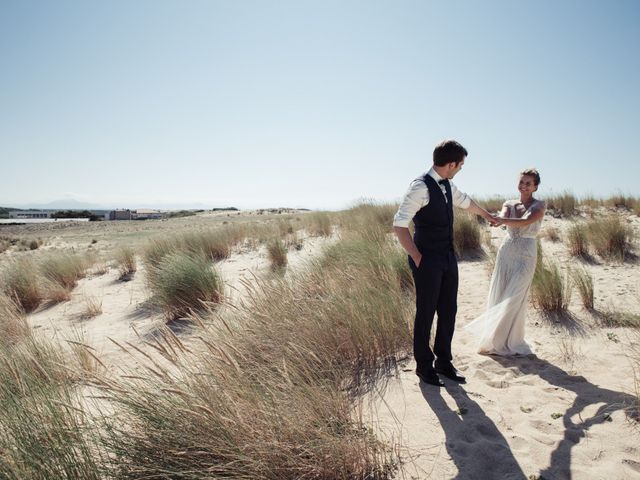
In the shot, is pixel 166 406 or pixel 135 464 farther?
pixel 166 406

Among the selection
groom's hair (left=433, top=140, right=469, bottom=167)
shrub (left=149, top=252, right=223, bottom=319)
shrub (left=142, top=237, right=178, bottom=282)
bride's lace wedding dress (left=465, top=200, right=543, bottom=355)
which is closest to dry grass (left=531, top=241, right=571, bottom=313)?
bride's lace wedding dress (left=465, top=200, right=543, bottom=355)

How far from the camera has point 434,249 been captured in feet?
9.81

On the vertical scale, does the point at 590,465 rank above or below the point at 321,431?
below

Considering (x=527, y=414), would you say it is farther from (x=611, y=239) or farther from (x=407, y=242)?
(x=611, y=239)

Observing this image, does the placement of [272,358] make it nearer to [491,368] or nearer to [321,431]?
[321,431]

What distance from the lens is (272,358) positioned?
2.84 m

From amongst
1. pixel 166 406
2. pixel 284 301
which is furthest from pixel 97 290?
pixel 166 406

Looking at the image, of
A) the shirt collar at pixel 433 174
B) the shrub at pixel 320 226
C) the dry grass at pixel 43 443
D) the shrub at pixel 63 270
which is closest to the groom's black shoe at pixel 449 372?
the shirt collar at pixel 433 174

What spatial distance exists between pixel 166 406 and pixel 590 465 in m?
2.38

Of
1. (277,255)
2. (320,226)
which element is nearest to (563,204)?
(320,226)

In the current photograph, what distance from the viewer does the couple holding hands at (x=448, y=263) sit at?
2.89 metres

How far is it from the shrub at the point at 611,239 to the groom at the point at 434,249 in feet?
17.3

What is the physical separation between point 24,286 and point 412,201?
7.65 meters

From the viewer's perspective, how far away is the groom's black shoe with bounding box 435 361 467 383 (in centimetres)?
317
